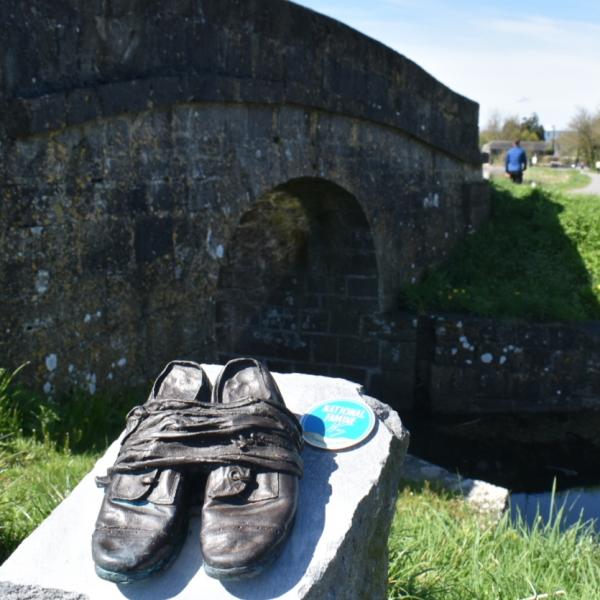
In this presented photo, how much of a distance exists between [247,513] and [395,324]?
6790 millimetres

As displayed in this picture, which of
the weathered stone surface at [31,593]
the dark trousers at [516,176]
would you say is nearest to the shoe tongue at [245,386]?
the weathered stone surface at [31,593]

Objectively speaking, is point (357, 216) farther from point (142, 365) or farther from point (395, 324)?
point (142, 365)

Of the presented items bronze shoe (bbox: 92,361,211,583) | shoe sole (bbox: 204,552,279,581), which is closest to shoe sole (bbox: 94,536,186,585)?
bronze shoe (bbox: 92,361,211,583)

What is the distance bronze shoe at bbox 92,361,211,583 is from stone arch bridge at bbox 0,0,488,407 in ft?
7.26

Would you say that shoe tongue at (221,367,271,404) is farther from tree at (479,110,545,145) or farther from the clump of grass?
tree at (479,110,545,145)

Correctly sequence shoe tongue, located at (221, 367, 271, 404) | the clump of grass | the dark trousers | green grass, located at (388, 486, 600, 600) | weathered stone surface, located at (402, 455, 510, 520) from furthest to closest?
the dark trousers
weathered stone surface, located at (402, 455, 510, 520)
green grass, located at (388, 486, 600, 600)
the clump of grass
shoe tongue, located at (221, 367, 271, 404)

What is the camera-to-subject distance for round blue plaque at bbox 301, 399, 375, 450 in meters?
2.16

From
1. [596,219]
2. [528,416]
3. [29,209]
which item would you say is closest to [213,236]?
[29,209]

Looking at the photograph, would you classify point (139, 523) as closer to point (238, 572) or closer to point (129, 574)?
point (129, 574)

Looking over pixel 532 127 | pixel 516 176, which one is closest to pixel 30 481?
pixel 516 176

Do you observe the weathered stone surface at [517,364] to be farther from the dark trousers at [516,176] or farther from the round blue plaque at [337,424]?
the dark trousers at [516,176]

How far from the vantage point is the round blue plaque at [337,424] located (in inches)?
85.0

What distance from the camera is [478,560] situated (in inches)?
127

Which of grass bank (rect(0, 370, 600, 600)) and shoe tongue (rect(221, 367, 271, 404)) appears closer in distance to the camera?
shoe tongue (rect(221, 367, 271, 404))
